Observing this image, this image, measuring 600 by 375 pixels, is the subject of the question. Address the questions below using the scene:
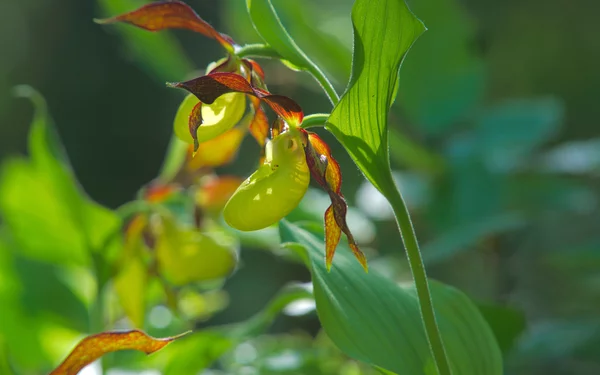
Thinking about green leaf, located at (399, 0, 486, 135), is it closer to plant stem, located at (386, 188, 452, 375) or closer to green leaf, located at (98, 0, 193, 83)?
green leaf, located at (98, 0, 193, 83)

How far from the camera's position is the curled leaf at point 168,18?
0.42 metres

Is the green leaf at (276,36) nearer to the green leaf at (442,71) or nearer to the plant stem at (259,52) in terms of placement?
the plant stem at (259,52)

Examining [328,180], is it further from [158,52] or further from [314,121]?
[158,52]

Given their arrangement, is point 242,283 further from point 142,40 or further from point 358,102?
point 358,102

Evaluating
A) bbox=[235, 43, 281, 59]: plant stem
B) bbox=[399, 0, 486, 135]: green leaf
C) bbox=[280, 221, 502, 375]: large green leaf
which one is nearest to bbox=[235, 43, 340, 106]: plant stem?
bbox=[235, 43, 281, 59]: plant stem

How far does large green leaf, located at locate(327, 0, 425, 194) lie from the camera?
345mm

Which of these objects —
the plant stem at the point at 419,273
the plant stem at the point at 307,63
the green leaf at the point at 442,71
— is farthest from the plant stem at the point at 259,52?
the green leaf at the point at 442,71

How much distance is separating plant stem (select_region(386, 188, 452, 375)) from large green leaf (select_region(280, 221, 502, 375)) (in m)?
0.04

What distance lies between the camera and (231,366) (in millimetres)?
705

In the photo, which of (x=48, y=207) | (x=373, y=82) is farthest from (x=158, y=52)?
(x=373, y=82)

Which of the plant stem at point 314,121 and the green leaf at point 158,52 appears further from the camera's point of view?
the green leaf at point 158,52

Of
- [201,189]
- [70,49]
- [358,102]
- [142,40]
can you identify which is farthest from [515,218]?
[70,49]

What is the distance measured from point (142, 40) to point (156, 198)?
1.37 ft

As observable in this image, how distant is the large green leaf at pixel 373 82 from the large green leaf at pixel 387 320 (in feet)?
0.28
